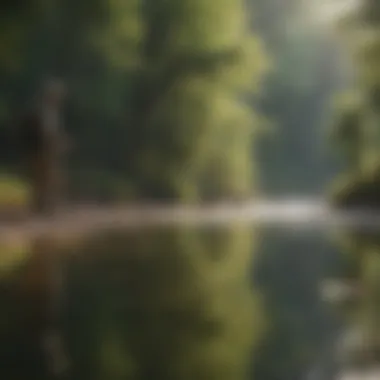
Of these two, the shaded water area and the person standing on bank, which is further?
the person standing on bank

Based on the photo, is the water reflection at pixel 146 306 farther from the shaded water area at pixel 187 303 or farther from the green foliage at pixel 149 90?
the green foliage at pixel 149 90

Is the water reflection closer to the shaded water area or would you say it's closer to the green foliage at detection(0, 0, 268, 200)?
the shaded water area

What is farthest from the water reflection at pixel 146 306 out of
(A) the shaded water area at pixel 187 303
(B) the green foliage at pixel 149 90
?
(B) the green foliage at pixel 149 90

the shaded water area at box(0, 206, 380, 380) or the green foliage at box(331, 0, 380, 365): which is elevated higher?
the green foliage at box(331, 0, 380, 365)

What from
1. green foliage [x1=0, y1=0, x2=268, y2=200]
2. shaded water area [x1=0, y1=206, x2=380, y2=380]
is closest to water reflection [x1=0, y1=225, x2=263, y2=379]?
shaded water area [x1=0, y1=206, x2=380, y2=380]

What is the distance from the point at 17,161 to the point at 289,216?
1.69 feet

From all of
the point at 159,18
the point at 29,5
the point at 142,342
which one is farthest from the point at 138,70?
the point at 142,342

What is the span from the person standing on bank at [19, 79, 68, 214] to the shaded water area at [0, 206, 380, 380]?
0.26 ft

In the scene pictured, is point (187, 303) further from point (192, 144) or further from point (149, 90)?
point (149, 90)

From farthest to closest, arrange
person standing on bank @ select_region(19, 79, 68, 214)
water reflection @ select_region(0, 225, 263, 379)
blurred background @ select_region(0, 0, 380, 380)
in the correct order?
person standing on bank @ select_region(19, 79, 68, 214)
blurred background @ select_region(0, 0, 380, 380)
water reflection @ select_region(0, 225, 263, 379)

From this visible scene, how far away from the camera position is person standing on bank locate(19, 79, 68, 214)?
4.29 ft

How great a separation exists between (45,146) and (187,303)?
0.42 metres

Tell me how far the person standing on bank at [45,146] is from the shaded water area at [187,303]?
0.26 ft

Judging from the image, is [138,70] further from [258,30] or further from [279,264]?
[279,264]
